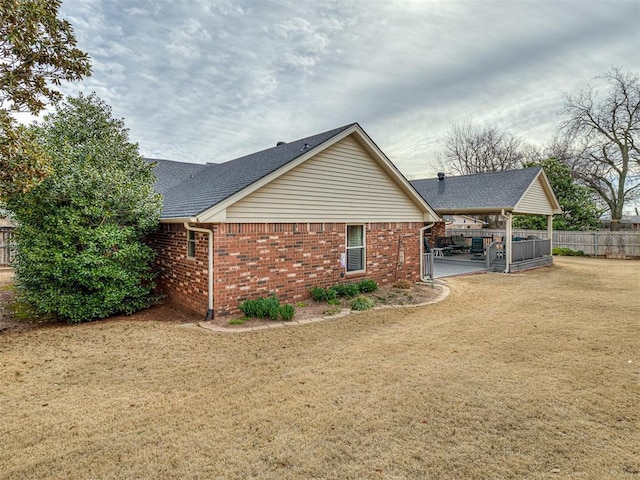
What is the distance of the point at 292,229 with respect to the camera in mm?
8852

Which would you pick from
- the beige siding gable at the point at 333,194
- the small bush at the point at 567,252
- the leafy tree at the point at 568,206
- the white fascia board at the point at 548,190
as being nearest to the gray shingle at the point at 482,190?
the white fascia board at the point at 548,190

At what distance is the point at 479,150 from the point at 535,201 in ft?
77.6

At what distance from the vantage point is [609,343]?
6043 millimetres

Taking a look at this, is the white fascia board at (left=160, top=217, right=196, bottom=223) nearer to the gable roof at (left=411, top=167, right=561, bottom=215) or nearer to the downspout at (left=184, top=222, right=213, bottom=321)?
the downspout at (left=184, top=222, right=213, bottom=321)

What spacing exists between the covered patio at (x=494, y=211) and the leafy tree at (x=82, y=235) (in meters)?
9.78

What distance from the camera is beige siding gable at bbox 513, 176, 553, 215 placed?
16397 mm

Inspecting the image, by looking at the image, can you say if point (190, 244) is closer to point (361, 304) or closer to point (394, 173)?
point (361, 304)

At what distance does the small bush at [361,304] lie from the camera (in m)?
8.46

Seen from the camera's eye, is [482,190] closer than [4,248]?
No

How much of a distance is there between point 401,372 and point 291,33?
11472 millimetres

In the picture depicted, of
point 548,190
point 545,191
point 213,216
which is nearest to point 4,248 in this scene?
point 213,216

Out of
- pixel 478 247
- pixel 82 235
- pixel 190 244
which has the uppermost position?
pixel 82 235

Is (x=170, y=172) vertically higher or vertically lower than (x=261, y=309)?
higher

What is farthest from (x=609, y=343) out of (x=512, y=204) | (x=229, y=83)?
(x=229, y=83)
